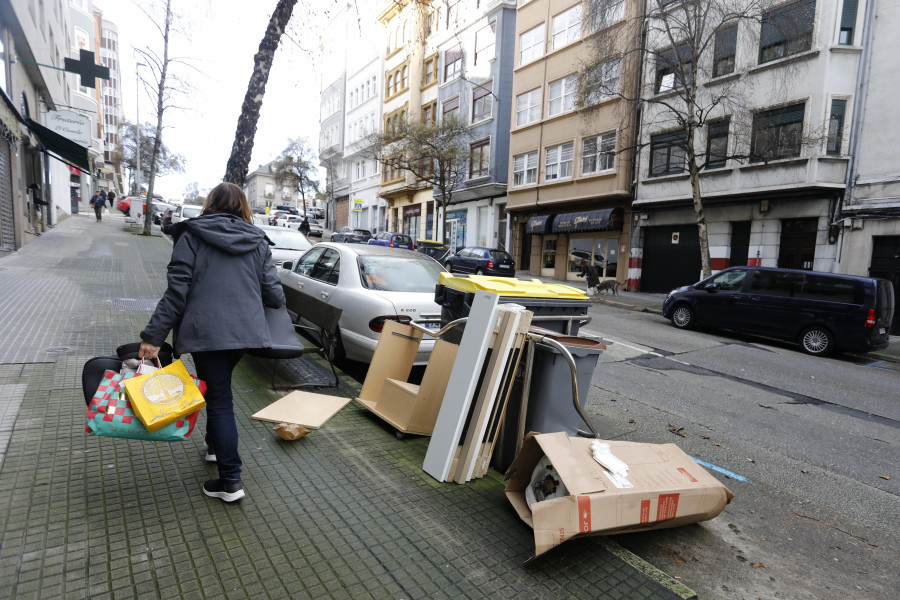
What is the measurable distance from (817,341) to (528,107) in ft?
66.1

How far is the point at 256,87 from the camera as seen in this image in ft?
27.5

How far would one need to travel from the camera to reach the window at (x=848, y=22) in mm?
15305

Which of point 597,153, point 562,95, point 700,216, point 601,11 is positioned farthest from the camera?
point 562,95

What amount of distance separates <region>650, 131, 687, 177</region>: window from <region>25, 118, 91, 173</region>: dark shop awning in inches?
763

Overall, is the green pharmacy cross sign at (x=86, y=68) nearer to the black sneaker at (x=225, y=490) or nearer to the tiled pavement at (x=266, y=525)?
the tiled pavement at (x=266, y=525)

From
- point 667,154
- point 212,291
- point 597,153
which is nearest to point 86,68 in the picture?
point 212,291

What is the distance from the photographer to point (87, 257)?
15.1 m

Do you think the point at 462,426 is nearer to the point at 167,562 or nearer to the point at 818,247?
the point at 167,562

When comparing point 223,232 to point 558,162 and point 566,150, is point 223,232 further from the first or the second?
point 558,162

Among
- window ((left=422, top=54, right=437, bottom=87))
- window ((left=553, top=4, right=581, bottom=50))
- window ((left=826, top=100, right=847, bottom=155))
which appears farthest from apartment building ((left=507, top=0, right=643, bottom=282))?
window ((left=422, top=54, right=437, bottom=87))

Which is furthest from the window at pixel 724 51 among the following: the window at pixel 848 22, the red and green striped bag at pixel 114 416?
the red and green striped bag at pixel 114 416

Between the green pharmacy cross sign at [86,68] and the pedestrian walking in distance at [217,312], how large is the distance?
41.8ft

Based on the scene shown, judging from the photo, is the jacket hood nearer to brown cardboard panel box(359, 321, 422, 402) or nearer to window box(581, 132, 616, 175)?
brown cardboard panel box(359, 321, 422, 402)

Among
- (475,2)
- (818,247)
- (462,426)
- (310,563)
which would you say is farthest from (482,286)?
(475,2)
